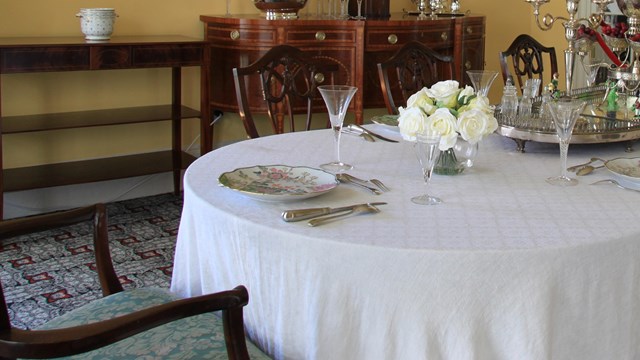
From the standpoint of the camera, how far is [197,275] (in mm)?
1685

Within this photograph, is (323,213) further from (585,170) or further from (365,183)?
(585,170)

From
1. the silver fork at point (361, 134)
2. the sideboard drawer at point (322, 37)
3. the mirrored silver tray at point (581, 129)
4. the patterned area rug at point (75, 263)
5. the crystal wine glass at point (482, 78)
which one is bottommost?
the patterned area rug at point (75, 263)

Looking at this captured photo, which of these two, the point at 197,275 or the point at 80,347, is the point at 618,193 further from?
the point at 80,347

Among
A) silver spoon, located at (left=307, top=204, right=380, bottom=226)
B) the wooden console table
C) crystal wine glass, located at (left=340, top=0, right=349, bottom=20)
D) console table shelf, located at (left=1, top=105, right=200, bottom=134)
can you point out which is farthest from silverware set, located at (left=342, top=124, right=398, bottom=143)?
crystal wine glass, located at (left=340, top=0, right=349, bottom=20)

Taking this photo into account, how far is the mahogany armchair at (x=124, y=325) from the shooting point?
3.65ft

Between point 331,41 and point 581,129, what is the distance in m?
2.11

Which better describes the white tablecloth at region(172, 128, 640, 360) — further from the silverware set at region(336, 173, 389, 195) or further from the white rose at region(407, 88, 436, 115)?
the white rose at region(407, 88, 436, 115)

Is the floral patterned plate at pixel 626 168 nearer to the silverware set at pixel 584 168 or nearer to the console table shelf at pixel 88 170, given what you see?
the silverware set at pixel 584 168

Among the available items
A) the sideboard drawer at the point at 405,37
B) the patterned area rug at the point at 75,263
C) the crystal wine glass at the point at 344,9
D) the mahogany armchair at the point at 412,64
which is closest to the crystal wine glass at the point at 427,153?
the mahogany armchair at the point at 412,64

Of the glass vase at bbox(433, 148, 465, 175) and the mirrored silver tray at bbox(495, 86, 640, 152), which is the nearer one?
the glass vase at bbox(433, 148, 465, 175)

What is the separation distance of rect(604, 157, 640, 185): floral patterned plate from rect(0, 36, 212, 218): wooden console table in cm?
223

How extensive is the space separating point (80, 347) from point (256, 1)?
10.2 feet

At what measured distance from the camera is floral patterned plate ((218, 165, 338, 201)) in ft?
5.13

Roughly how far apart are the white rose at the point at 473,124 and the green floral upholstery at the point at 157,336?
621 millimetres
